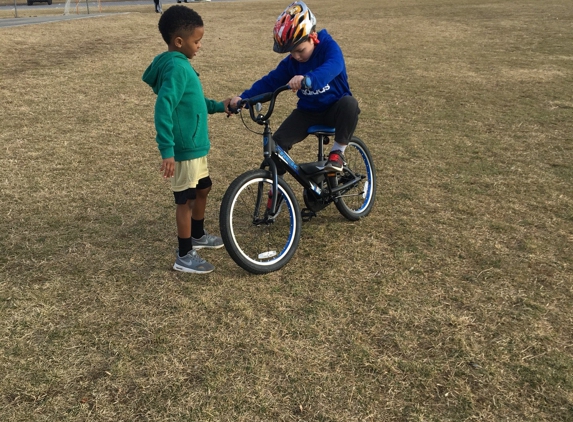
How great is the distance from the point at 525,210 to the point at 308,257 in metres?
2.29

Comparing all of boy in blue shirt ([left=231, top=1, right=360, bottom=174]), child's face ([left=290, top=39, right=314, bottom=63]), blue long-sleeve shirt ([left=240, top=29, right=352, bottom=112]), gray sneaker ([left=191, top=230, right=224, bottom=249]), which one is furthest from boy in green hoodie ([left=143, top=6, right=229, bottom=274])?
child's face ([left=290, top=39, right=314, bottom=63])

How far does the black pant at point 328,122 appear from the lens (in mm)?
4293

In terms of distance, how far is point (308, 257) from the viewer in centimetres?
421

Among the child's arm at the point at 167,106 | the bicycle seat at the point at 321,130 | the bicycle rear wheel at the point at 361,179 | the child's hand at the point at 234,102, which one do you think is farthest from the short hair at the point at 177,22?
the bicycle rear wheel at the point at 361,179

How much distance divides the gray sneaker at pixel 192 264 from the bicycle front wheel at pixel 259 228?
29cm

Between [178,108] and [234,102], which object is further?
[234,102]

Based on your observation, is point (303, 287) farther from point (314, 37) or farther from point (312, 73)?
point (314, 37)

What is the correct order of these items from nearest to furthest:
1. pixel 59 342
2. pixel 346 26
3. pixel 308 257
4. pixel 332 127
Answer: pixel 59 342 < pixel 308 257 < pixel 332 127 < pixel 346 26

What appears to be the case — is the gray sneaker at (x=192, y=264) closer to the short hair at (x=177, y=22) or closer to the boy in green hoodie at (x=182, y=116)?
the boy in green hoodie at (x=182, y=116)

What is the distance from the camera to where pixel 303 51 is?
4148 mm

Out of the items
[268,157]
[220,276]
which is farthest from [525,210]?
[220,276]

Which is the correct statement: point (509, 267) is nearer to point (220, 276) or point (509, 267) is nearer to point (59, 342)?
point (220, 276)

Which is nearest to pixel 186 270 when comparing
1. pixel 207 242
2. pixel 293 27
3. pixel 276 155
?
pixel 207 242

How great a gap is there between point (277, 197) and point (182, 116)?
0.96m
